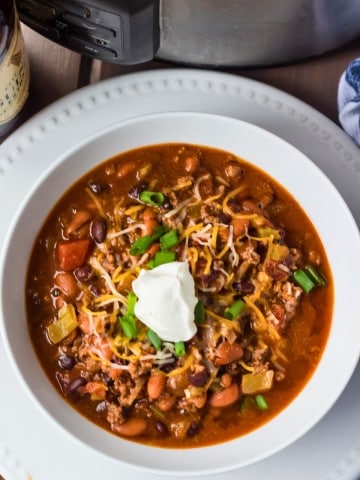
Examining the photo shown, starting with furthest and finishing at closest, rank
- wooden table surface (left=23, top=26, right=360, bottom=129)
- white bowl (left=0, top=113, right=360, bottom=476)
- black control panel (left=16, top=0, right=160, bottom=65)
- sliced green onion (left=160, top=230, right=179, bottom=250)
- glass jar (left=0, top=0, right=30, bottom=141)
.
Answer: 1. wooden table surface (left=23, top=26, right=360, bottom=129)
2. sliced green onion (left=160, top=230, right=179, bottom=250)
3. white bowl (left=0, top=113, right=360, bottom=476)
4. glass jar (left=0, top=0, right=30, bottom=141)
5. black control panel (left=16, top=0, right=160, bottom=65)

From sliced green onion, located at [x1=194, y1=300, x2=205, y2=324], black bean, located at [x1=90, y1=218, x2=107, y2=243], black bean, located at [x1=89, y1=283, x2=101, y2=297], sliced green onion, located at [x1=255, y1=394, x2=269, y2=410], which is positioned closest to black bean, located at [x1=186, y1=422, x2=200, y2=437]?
sliced green onion, located at [x1=255, y1=394, x2=269, y2=410]

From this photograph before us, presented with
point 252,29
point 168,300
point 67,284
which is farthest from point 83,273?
point 252,29

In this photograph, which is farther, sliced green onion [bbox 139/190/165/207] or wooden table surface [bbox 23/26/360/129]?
wooden table surface [bbox 23/26/360/129]

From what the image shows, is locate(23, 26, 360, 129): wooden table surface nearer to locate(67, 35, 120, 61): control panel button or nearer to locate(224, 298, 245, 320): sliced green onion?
locate(67, 35, 120, 61): control panel button

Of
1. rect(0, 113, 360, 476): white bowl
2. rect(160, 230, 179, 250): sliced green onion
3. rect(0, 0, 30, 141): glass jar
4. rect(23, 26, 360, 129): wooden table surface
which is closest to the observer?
rect(0, 0, 30, 141): glass jar

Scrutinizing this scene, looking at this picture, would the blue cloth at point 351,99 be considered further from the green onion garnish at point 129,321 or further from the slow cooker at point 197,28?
the green onion garnish at point 129,321

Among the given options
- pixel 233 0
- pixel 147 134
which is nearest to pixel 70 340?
pixel 147 134

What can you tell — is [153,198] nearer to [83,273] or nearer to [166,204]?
[166,204]
